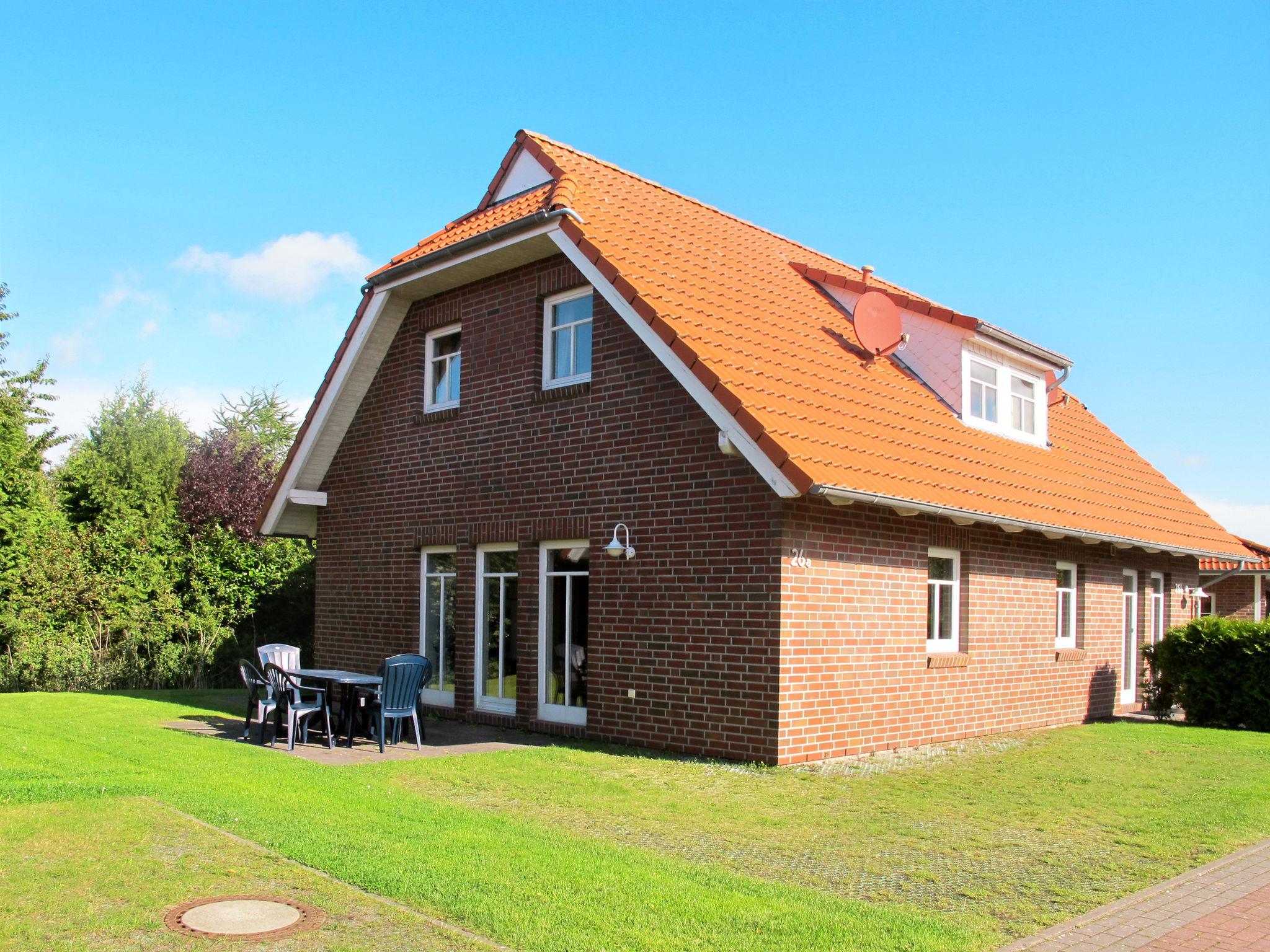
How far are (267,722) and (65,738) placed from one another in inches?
87.3

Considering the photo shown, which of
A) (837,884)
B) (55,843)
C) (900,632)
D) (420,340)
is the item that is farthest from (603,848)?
(420,340)

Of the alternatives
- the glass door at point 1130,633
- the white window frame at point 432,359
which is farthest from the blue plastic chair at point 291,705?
the glass door at point 1130,633

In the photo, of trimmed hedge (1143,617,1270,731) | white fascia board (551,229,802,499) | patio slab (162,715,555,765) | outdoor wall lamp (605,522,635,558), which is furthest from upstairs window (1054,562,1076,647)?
patio slab (162,715,555,765)

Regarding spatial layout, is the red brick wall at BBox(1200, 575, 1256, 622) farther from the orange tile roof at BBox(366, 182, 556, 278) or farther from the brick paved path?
the brick paved path

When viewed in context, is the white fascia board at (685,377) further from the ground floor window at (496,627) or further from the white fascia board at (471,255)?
the ground floor window at (496,627)

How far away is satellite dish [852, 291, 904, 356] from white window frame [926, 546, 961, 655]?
3112mm

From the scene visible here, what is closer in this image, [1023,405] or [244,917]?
[244,917]

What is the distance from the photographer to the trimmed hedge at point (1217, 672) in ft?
52.4

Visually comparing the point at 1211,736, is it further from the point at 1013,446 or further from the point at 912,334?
the point at 912,334

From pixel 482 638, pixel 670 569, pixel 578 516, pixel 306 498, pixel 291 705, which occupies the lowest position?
pixel 291 705

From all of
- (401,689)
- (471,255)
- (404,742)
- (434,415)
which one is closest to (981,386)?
(471,255)

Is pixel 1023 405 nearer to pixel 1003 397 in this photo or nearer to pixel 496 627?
pixel 1003 397

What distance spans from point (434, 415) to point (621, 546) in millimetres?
4524

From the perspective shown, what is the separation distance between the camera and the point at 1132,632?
1883 cm
